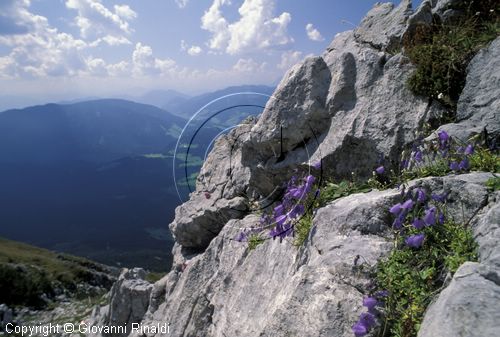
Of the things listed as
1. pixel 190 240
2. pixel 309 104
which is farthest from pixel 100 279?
pixel 309 104

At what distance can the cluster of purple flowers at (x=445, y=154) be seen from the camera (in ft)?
20.8

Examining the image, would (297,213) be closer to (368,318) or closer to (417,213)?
(417,213)

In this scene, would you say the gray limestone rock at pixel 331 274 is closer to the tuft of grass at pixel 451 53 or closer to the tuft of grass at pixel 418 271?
the tuft of grass at pixel 418 271

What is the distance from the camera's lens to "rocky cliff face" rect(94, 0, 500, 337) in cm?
492

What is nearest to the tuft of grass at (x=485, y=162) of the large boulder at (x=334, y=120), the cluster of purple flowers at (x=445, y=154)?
the cluster of purple flowers at (x=445, y=154)

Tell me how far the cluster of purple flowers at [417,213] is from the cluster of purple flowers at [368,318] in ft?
2.80

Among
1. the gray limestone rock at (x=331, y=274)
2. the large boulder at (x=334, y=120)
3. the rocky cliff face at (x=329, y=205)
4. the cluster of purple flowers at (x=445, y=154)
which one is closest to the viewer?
the gray limestone rock at (x=331, y=274)

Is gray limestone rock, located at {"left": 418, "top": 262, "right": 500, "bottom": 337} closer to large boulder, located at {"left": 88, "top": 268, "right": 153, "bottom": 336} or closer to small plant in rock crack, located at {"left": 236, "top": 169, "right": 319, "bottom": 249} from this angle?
small plant in rock crack, located at {"left": 236, "top": 169, "right": 319, "bottom": 249}

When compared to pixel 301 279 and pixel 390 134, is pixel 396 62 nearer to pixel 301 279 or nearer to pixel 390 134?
pixel 390 134

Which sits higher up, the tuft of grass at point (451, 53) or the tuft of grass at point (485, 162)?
the tuft of grass at point (451, 53)

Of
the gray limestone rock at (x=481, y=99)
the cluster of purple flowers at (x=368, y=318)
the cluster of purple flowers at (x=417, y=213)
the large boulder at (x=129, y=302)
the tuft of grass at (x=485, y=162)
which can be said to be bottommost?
the large boulder at (x=129, y=302)

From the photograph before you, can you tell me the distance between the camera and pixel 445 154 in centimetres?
696

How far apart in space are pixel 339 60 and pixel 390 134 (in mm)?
3374

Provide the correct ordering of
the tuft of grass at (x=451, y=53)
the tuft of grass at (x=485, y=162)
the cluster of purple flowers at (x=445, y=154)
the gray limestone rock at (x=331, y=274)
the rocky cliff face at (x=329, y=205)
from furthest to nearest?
Answer: 1. the tuft of grass at (x=451, y=53)
2. the cluster of purple flowers at (x=445, y=154)
3. the tuft of grass at (x=485, y=162)
4. the rocky cliff face at (x=329, y=205)
5. the gray limestone rock at (x=331, y=274)
